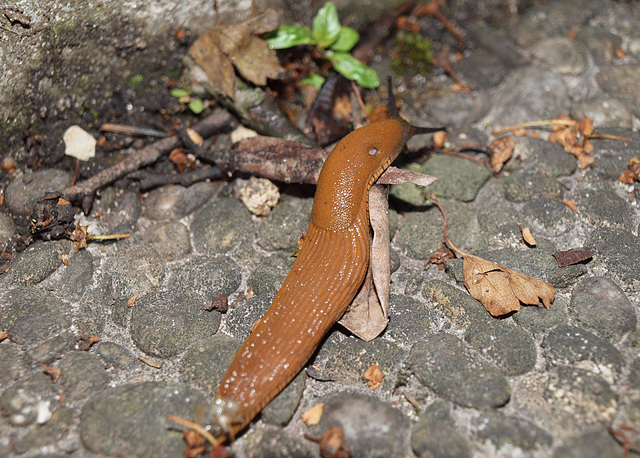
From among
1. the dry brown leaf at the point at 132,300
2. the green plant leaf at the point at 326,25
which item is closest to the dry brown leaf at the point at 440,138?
the green plant leaf at the point at 326,25

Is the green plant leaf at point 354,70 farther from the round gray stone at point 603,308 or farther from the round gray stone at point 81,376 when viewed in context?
the round gray stone at point 81,376

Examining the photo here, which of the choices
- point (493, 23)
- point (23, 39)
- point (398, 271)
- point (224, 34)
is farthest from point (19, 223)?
point (493, 23)

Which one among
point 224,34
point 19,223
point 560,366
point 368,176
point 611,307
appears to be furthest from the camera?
point 224,34

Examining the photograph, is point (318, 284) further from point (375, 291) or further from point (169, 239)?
point (169, 239)

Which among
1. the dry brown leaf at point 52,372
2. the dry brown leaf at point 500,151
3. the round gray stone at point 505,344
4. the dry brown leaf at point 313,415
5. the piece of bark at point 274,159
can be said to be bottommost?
the round gray stone at point 505,344

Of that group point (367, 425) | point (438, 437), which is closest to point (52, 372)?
point (367, 425)

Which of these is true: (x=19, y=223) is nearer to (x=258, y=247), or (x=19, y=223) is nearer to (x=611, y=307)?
(x=258, y=247)

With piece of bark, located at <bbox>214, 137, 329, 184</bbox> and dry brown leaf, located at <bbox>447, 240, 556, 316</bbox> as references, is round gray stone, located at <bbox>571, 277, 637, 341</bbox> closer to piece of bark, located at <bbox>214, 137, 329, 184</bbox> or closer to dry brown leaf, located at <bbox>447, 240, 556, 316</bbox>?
dry brown leaf, located at <bbox>447, 240, 556, 316</bbox>
